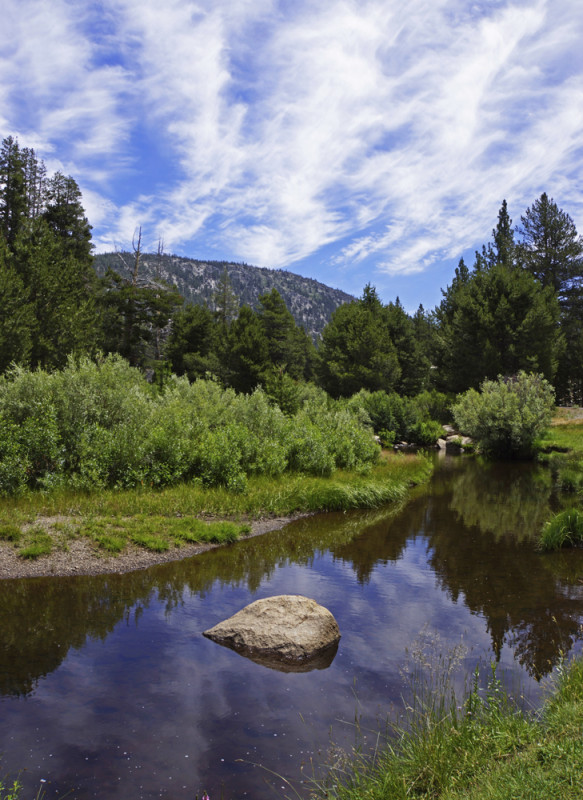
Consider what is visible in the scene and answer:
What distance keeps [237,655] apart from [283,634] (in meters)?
0.74

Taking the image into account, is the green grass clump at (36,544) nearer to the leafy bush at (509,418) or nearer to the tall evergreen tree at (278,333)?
the leafy bush at (509,418)

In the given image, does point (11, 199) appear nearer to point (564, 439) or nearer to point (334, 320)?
point (334, 320)

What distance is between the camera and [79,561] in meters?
10.8

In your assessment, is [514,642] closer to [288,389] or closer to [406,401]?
[288,389]

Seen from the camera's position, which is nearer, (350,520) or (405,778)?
(405,778)

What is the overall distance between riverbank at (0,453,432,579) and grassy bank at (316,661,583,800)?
7.44 m

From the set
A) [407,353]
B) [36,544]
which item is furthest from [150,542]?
[407,353]

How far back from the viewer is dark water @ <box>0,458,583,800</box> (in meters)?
5.41

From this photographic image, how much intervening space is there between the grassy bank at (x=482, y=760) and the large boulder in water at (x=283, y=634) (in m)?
2.46

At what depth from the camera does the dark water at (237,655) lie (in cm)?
541

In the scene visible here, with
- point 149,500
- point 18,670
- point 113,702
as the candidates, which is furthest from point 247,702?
point 149,500

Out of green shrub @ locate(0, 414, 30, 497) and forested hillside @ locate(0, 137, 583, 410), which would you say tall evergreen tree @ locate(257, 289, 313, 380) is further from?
green shrub @ locate(0, 414, 30, 497)

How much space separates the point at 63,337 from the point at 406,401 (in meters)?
24.3

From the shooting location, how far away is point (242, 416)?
20406 mm
